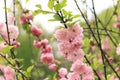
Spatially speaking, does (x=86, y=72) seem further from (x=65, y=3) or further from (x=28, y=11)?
(x=28, y=11)

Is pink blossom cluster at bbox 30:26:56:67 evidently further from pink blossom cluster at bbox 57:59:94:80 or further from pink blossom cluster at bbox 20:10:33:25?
pink blossom cluster at bbox 57:59:94:80

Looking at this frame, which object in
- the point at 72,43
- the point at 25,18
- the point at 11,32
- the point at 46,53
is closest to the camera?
the point at 72,43

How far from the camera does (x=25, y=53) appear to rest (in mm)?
18031

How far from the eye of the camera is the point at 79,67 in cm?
232

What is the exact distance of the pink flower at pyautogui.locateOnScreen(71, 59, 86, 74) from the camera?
2.32 m

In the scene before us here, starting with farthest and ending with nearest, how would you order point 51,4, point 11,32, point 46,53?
point 46,53
point 11,32
point 51,4

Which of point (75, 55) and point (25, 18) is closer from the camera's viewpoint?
point (75, 55)

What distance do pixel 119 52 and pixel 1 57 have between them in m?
0.93

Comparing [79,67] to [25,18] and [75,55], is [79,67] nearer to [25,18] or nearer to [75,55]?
[75,55]

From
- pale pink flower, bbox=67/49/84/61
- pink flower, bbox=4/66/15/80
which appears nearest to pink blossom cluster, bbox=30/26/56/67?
pink flower, bbox=4/66/15/80

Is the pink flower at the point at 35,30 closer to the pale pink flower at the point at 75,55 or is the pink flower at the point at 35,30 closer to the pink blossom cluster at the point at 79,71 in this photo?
the pink blossom cluster at the point at 79,71

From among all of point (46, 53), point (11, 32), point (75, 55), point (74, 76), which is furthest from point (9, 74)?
point (75, 55)

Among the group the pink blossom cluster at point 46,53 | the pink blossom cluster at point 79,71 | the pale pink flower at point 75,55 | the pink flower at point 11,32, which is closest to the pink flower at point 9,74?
the pink flower at point 11,32

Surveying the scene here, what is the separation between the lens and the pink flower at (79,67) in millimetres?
2316
